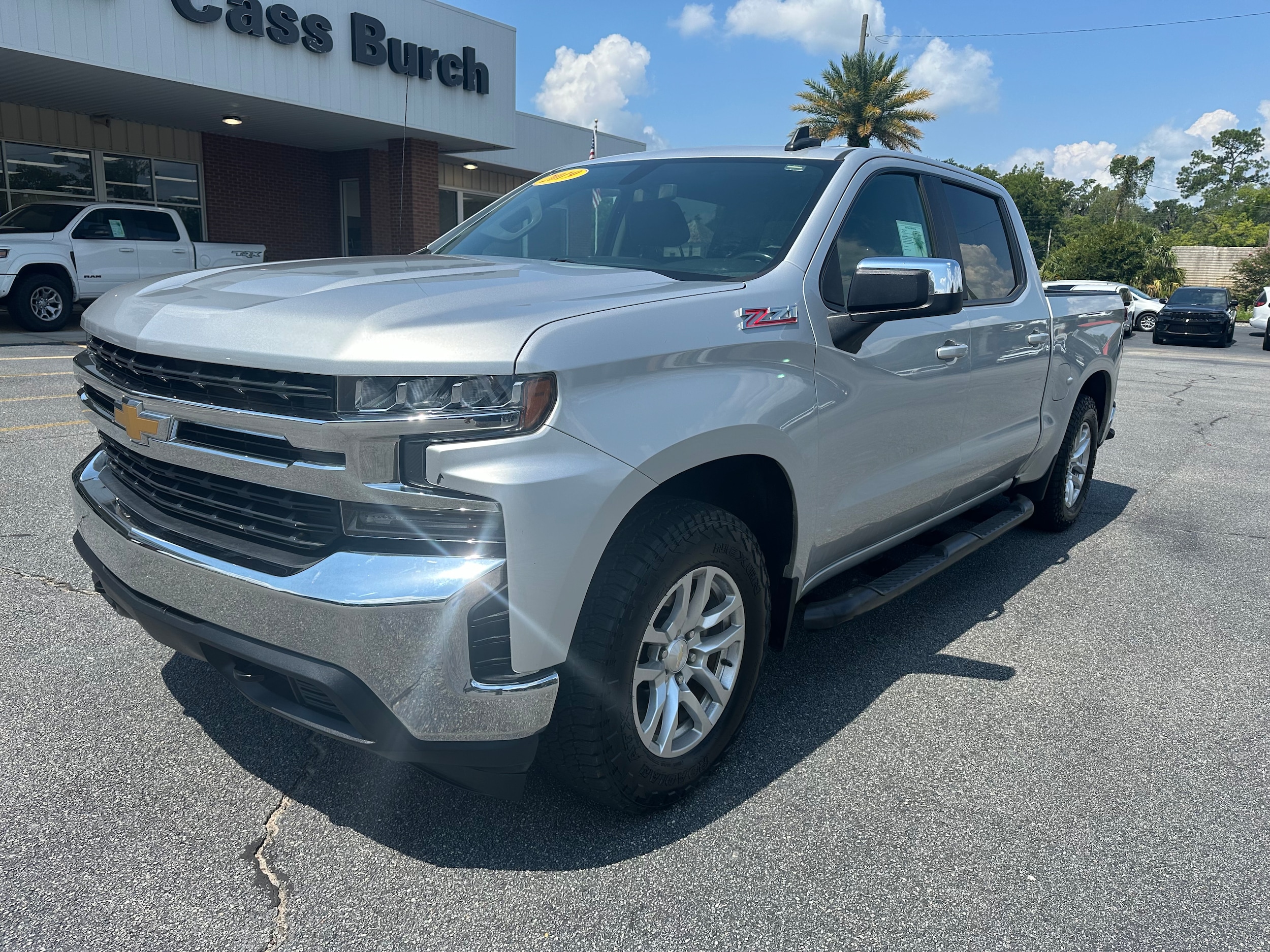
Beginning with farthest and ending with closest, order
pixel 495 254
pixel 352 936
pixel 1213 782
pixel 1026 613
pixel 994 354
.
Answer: pixel 1026 613
pixel 994 354
pixel 495 254
pixel 1213 782
pixel 352 936

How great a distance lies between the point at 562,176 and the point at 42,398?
22.3 feet

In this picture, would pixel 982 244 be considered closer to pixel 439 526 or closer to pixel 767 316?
pixel 767 316

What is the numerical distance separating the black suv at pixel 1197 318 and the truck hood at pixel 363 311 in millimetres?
28009

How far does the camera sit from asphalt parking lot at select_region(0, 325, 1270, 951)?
2260 mm

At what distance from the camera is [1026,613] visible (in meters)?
4.42

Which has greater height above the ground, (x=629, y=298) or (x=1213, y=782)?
(x=629, y=298)

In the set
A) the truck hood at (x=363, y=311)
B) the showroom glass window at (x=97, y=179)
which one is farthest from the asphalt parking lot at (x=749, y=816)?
the showroom glass window at (x=97, y=179)

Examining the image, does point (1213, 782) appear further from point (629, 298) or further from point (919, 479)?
point (629, 298)

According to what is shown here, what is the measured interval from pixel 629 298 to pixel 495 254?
131 cm

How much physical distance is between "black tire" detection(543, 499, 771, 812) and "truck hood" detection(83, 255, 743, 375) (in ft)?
1.93

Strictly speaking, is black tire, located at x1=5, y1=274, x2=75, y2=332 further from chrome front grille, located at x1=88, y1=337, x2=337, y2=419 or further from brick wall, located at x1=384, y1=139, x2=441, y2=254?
chrome front grille, located at x1=88, y1=337, x2=337, y2=419

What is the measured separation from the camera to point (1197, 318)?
26062 mm

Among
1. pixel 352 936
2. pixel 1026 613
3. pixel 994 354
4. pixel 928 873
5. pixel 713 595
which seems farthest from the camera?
pixel 1026 613

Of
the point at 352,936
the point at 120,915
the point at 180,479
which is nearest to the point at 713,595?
the point at 352,936
